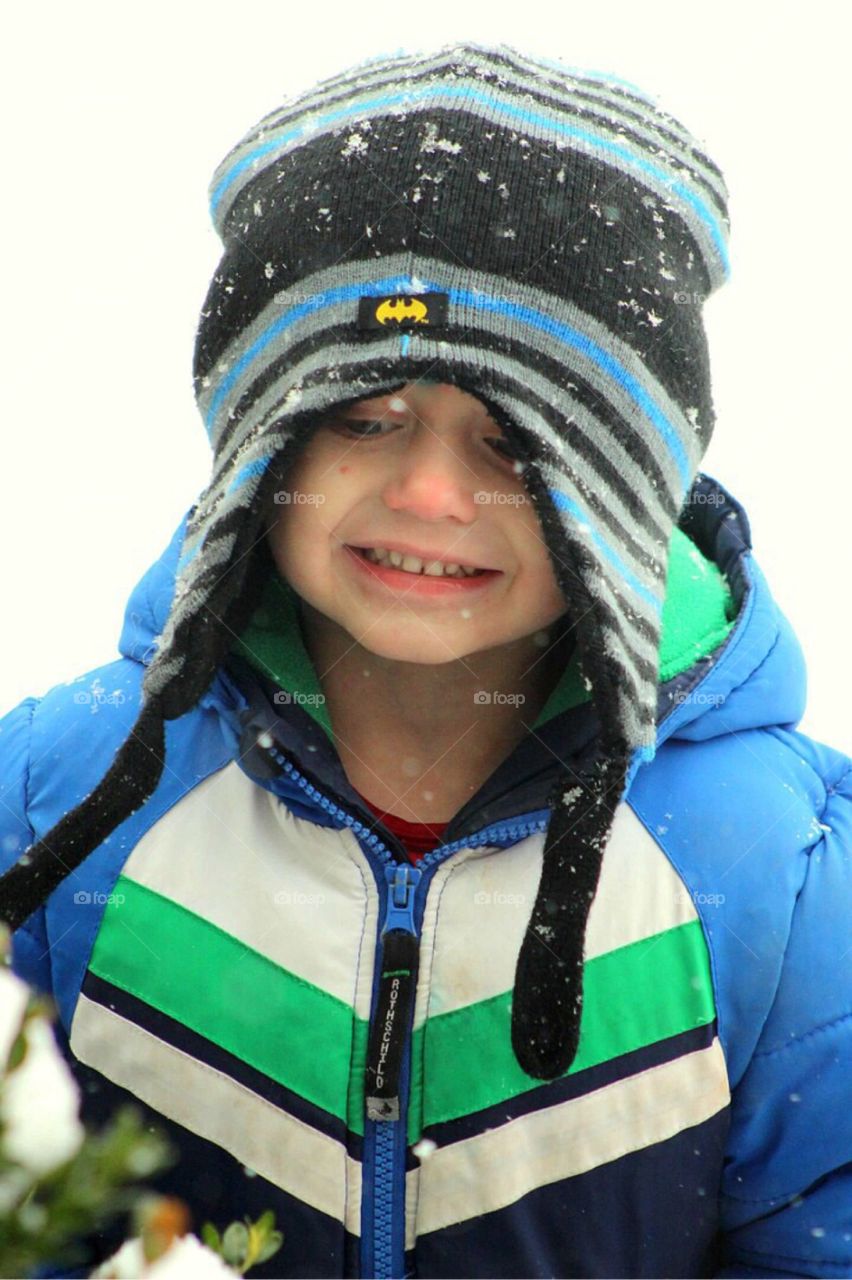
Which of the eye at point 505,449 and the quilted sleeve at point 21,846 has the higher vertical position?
the eye at point 505,449

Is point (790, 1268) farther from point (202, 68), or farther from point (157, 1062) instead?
point (202, 68)

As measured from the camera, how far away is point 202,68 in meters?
6.60

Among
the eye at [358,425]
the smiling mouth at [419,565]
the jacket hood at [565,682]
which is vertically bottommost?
the jacket hood at [565,682]

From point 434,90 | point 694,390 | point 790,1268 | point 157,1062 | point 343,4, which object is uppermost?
point 343,4

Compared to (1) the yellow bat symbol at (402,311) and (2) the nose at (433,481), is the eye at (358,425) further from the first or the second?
(1) the yellow bat symbol at (402,311)

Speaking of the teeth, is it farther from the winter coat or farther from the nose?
the winter coat

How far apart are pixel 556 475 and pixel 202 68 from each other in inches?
235

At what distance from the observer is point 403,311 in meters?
1.44

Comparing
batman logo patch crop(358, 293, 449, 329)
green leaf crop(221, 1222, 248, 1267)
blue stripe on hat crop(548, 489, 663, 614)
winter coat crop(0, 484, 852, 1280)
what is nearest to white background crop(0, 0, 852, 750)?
winter coat crop(0, 484, 852, 1280)

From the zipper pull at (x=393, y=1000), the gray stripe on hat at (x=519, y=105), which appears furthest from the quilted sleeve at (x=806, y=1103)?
the gray stripe on hat at (x=519, y=105)

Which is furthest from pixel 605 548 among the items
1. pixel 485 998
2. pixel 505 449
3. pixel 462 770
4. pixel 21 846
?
pixel 21 846

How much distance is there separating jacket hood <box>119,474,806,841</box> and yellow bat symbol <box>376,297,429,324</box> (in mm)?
544

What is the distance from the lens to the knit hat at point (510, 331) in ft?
4.74

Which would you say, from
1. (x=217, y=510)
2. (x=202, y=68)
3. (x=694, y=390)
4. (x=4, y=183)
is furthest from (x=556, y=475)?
(x=202, y=68)
